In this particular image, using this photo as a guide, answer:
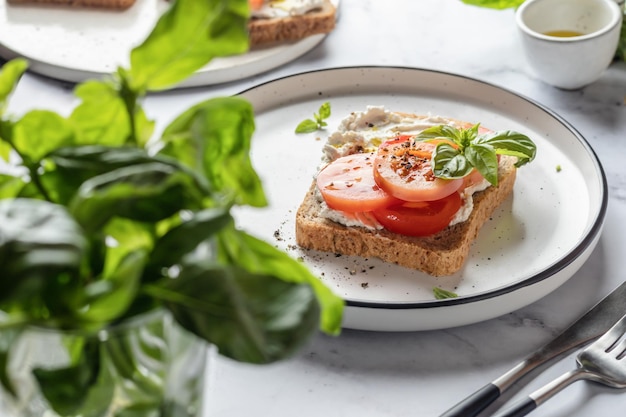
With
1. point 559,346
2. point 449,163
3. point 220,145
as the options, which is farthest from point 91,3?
point 220,145

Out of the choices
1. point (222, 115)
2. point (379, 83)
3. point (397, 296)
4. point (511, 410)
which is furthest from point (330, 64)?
point (222, 115)

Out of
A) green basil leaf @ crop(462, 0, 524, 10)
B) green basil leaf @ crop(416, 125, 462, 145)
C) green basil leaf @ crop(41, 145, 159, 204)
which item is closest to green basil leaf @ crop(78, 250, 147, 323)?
green basil leaf @ crop(41, 145, 159, 204)

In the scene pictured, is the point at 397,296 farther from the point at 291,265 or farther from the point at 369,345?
the point at 291,265

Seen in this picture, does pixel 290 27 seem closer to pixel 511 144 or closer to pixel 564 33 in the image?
pixel 564 33

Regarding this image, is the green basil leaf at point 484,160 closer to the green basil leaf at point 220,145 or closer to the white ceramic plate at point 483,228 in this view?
the white ceramic plate at point 483,228

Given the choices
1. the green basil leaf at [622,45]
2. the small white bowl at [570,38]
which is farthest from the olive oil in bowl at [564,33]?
the green basil leaf at [622,45]

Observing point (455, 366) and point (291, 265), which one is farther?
point (455, 366)
